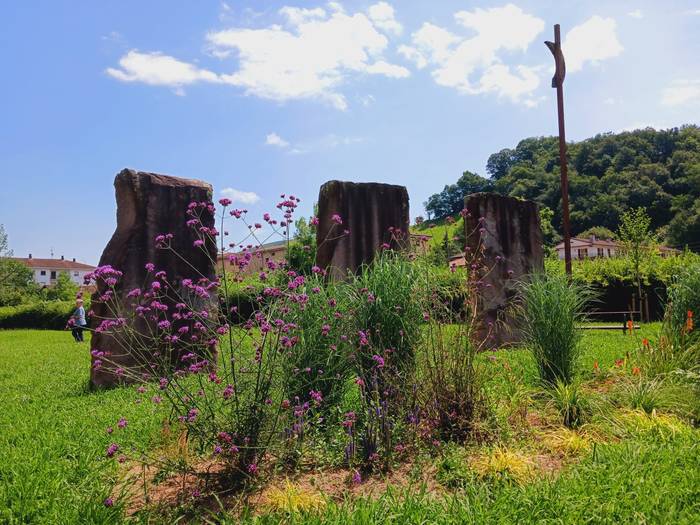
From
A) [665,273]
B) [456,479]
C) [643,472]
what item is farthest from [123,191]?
[665,273]

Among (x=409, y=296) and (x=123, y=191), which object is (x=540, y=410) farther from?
(x=123, y=191)

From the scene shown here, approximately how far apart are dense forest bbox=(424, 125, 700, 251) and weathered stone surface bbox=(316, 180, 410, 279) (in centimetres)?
3135

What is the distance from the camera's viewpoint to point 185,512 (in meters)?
2.68

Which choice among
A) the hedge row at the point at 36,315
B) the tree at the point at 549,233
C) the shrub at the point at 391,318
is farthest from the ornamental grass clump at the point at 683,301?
the tree at the point at 549,233

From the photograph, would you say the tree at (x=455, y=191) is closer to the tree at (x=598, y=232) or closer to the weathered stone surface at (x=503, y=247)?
the tree at (x=598, y=232)

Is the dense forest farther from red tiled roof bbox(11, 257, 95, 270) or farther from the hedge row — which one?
red tiled roof bbox(11, 257, 95, 270)

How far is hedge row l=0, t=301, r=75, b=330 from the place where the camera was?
22.5m

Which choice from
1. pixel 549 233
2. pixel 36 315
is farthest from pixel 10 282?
pixel 549 233

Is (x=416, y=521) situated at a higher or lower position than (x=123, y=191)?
lower

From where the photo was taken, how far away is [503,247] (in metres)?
9.07

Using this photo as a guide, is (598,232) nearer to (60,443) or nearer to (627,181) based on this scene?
(627,181)

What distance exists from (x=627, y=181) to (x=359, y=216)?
38.4 m

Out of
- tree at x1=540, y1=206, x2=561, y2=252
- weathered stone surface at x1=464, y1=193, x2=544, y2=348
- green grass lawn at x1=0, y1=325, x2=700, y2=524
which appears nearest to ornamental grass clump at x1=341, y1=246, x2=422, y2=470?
green grass lawn at x1=0, y1=325, x2=700, y2=524

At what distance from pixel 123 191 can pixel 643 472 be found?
6.48 meters
